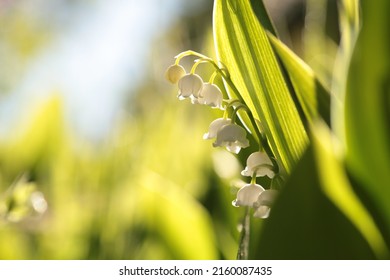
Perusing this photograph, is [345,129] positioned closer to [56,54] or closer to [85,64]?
[85,64]

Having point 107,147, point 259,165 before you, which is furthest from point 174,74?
point 107,147

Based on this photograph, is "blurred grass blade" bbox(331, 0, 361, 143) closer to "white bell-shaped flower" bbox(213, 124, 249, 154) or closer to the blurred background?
"white bell-shaped flower" bbox(213, 124, 249, 154)

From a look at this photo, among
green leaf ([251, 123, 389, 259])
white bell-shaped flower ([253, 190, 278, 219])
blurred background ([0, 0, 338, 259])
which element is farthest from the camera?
blurred background ([0, 0, 338, 259])

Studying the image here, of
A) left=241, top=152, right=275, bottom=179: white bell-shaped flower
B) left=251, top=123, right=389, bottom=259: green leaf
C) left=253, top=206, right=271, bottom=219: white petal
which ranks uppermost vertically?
left=241, top=152, right=275, bottom=179: white bell-shaped flower

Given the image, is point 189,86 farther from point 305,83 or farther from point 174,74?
point 305,83

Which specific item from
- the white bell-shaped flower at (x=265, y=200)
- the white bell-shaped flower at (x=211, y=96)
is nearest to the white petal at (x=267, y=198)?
the white bell-shaped flower at (x=265, y=200)

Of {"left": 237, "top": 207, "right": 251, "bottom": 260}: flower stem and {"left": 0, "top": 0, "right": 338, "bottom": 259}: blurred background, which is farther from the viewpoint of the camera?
{"left": 0, "top": 0, "right": 338, "bottom": 259}: blurred background

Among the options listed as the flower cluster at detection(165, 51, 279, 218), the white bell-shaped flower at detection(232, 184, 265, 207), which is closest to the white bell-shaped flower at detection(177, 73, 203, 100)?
the flower cluster at detection(165, 51, 279, 218)
